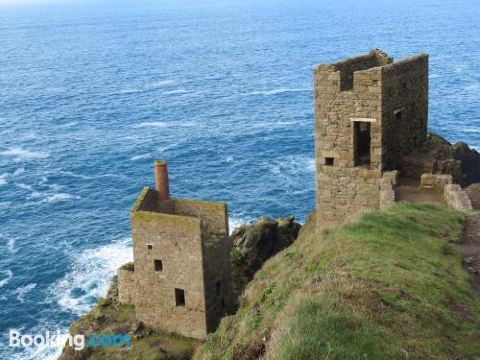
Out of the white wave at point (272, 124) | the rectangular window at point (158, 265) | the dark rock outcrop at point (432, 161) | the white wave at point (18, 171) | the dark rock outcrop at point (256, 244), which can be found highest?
the dark rock outcrop at point (432, 161)

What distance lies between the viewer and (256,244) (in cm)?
4406

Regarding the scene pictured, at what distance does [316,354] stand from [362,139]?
Result: 2192 cm

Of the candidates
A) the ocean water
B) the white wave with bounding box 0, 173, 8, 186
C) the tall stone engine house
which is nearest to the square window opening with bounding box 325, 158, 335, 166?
the tall stone engine house

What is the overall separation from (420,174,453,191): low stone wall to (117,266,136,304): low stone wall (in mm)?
16479

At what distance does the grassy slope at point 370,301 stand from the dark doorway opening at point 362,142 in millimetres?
6343

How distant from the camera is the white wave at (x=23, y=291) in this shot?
48094mm

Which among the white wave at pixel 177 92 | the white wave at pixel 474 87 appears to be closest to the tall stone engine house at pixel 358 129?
the white wave at pixel 474 87

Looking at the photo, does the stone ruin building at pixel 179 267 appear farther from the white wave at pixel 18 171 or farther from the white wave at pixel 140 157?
the white wave at pixel 18 171

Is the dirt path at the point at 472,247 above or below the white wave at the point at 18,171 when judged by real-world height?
above

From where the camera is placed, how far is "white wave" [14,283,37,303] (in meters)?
48.1

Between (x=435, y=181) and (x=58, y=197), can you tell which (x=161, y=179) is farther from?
(x=58, y=197)

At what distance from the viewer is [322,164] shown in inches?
1230

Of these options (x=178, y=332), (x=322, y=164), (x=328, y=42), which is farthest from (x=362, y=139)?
(x=328, y=42)

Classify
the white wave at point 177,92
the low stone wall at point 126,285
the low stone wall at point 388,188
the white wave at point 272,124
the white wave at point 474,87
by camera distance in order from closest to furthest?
the low stone wall at point 388,188 → the low stone wall at point 126,285 → the white wave at point 272,124 → the white wave at point 474,87 → the white wave at point 177,92
